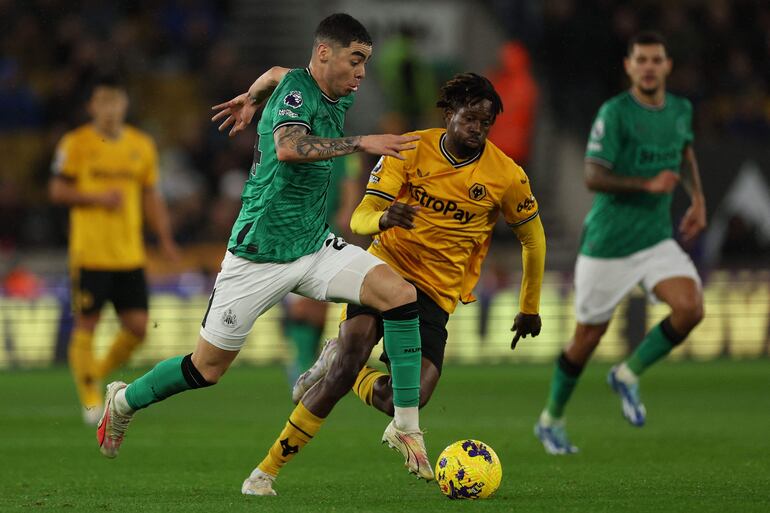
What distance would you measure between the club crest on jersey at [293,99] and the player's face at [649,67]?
3449mm

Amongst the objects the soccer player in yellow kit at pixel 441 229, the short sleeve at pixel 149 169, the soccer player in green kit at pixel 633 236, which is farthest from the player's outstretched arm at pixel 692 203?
the short sleeve at pixel 149 169

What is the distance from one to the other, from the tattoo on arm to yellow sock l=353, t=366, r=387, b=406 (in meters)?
1.68

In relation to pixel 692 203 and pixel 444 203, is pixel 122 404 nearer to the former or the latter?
pixel 444 203

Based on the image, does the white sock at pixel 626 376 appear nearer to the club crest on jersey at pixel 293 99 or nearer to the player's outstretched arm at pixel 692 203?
the player's outstretched arm at pixel 692 203

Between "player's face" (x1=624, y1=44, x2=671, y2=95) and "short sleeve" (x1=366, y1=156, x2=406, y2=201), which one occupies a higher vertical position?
"player's face" (x1=624, y1=44, x2=671, y2=95)

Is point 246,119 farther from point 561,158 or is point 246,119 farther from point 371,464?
point 561,158

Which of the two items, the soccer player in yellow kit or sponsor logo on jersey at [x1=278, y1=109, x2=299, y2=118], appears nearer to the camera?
sponsor logo on jersey at [x1=278, y1=109, x2=299, y2=118]

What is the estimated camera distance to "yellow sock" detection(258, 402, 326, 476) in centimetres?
719

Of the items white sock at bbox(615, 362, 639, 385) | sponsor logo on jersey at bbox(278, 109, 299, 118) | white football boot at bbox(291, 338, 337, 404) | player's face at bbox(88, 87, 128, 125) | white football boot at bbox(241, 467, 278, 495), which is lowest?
white sock at bbox(615, 362, 639, 385)

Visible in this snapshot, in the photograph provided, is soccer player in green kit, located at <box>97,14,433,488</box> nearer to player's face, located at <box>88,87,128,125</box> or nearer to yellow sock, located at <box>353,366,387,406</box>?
yellow sock, located at <box>353,366,387,406</box>

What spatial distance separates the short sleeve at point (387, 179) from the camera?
7500 mm

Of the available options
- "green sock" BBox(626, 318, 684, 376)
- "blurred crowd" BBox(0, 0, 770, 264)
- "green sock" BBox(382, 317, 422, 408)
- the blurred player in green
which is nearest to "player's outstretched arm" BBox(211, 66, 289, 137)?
"green sock" BBox(382, 317, 422, 408)

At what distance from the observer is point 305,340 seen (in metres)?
12.5

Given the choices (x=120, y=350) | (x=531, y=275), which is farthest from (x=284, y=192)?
(x=120, y=350)
